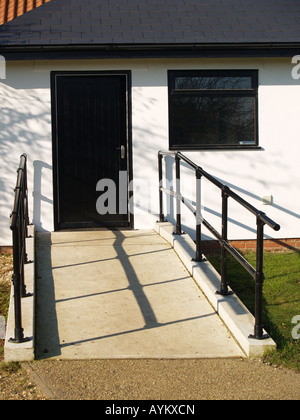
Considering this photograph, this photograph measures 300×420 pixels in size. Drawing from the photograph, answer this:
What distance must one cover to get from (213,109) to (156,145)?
1005 mm

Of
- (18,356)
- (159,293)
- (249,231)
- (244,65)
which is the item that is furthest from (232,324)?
(244,65)

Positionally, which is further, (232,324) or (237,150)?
(237,150)

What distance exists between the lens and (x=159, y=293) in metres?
6.41

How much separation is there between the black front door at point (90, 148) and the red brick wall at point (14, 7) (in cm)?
150

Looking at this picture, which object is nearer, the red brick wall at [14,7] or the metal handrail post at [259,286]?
the metal handrail post at [259,286]

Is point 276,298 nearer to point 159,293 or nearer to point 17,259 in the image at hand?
point 159,293

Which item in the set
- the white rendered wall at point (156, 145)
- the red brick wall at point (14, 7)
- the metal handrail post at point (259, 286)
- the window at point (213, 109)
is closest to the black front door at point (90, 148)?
the white rendered wall at point (156, 145)

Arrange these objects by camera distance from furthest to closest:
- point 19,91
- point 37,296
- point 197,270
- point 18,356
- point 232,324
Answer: point 19,91
point 197,270
point 37,296
point 232,324
point 18,356

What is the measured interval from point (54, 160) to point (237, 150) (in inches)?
107

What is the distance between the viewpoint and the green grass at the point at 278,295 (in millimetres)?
5141

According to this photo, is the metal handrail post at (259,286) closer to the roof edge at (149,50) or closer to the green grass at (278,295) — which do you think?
the green grass at (278,295)

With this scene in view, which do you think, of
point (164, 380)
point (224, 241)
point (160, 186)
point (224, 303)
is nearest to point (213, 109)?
point (160, 186)

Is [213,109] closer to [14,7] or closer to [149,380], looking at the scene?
[14,7]

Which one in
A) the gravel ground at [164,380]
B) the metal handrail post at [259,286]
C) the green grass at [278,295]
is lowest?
the gravel ground at [164,380]
